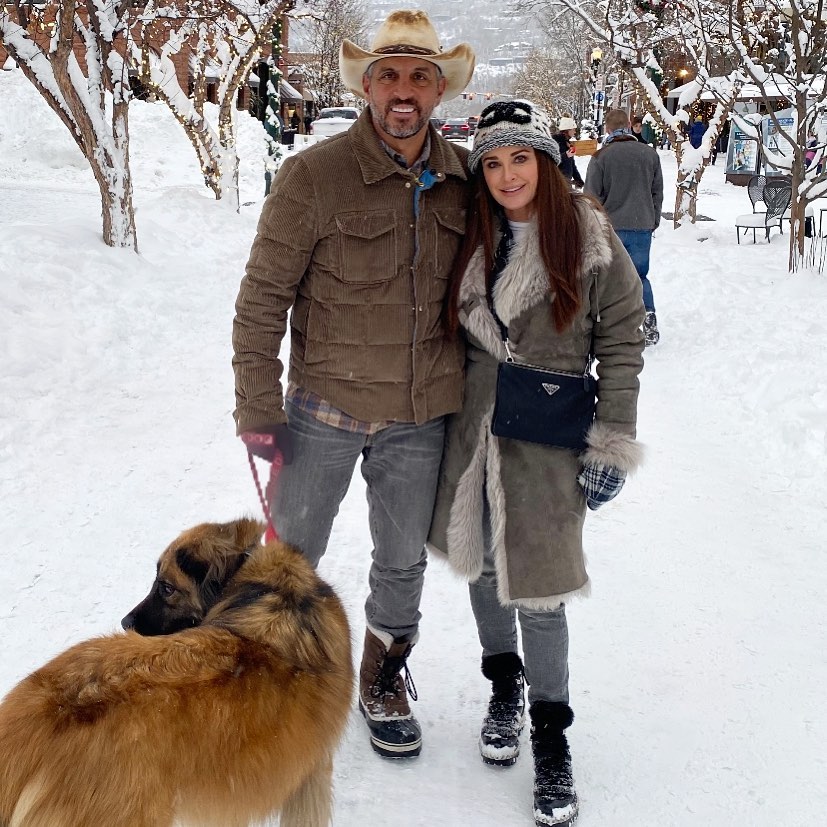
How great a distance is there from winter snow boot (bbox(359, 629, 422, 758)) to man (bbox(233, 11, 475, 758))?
40 centimetres

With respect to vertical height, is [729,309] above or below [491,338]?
below

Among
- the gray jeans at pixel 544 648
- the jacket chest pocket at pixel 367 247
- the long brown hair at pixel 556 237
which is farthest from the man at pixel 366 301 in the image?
the gray jeans at pixel 544 648

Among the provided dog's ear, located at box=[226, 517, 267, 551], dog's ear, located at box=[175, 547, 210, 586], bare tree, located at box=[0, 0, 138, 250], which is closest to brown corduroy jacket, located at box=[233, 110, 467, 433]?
dog's ear, located at box=[226, 517, 267, 551]

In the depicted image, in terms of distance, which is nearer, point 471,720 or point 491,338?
point 491,338

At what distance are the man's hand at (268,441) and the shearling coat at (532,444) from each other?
1.80ft

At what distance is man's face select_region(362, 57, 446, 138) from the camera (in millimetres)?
2445

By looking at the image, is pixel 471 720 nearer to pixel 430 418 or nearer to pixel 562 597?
pixel 562 597

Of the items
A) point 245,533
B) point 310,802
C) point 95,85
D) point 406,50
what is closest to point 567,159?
point 95,85

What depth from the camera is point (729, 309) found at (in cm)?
896

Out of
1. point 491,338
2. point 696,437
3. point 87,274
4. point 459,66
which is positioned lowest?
point 696,437

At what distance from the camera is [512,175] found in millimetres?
2389

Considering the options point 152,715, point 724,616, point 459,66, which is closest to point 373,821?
point 152,715

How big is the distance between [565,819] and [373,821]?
57 centimetres

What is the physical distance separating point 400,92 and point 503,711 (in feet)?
6.61
